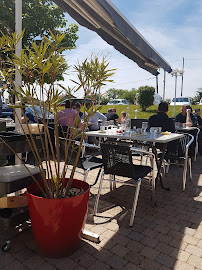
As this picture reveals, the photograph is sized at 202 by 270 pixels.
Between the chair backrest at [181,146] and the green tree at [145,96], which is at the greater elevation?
the green tree at [145,96]

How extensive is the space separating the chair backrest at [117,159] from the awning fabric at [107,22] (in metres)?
1.70

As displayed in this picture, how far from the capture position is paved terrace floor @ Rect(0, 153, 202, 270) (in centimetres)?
186

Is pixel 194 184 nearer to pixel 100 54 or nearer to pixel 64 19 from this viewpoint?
pixel 100 54

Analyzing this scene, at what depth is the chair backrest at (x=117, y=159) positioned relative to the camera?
2.52m

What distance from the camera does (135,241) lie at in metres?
2.19

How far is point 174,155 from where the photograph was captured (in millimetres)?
3887

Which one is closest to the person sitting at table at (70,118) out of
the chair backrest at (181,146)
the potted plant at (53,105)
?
the potted plant at (53,105)

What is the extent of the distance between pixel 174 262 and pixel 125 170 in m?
1.01

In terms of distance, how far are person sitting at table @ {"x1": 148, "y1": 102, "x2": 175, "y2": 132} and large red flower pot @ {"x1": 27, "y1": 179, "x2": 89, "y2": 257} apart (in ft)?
8.33

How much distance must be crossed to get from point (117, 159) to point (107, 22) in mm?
2171

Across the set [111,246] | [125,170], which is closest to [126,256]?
[111,246]

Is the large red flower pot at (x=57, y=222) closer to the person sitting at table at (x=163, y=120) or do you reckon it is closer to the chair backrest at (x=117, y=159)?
the chair backrest at (x=117, y=159)

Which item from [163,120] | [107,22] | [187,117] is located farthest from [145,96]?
[107,22]

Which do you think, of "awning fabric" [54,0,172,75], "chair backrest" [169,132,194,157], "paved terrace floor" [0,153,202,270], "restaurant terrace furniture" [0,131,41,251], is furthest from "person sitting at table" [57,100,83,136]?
"chair backrest" [169,132,194,157]
